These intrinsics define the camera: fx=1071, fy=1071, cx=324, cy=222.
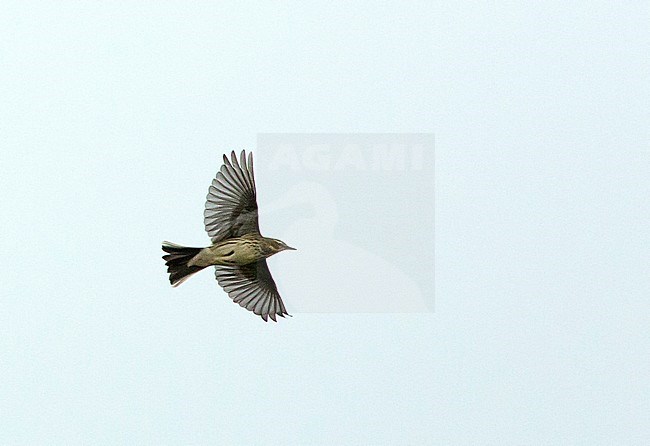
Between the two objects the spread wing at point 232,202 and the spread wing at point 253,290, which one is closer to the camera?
the spread wing at point 232,202

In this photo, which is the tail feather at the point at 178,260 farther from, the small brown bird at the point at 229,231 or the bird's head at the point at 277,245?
the bird's head at the point at 277,245

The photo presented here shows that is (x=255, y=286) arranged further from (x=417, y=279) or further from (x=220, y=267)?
(x=417, y=279)

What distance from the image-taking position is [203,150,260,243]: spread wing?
8.63m

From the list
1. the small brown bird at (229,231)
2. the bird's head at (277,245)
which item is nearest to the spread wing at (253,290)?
the small brown bird at (229,231)

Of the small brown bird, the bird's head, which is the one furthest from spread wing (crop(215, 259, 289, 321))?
the bird's head

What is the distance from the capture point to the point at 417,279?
9.98 meters

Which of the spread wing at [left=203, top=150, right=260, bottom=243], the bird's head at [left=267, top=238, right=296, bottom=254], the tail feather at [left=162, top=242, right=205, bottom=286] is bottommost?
the tail feather at [left=162, top=242, right=205, bottom=286]

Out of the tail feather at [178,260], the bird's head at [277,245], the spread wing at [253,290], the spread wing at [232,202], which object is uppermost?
the spread wing at [232,202]

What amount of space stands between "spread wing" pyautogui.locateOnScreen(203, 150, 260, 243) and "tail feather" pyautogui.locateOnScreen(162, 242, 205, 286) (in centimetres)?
23

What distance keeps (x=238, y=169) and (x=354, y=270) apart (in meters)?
1.76

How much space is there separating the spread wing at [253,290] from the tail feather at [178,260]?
40 cm

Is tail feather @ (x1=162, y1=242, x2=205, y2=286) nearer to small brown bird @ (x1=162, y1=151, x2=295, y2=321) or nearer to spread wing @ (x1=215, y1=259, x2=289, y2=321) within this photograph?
small brown bird @ (x1=162, y1=151, x2=295, y2=321)

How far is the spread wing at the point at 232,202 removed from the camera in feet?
28.3

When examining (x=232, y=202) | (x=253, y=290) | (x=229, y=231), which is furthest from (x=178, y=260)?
(x=253, y=290)
